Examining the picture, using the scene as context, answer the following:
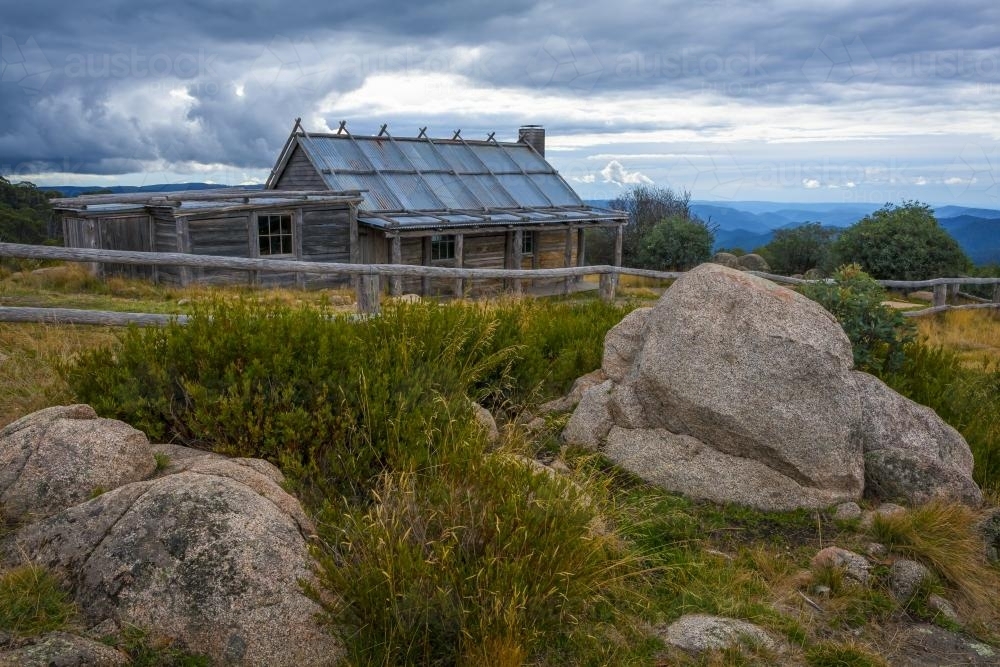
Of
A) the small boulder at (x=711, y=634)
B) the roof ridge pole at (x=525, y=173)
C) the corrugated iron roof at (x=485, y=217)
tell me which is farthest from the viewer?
the roof ridge pole at (x=525, y=173)

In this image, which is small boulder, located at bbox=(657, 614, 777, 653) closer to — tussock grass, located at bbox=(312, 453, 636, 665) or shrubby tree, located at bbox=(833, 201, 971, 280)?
tussock grass, located at bbox=(312, 453, 636, 665)

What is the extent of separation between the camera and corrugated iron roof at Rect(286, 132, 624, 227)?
22609 millimetres

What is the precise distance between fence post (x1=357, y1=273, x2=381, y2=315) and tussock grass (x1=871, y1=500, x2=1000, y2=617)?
5735 millimetres

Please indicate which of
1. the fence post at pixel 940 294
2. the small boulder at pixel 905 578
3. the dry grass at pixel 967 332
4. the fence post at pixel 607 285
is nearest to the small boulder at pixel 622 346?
the small boulder at pixel 905 578

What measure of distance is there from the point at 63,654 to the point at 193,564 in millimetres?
589

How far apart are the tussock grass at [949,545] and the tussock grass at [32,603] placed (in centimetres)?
488

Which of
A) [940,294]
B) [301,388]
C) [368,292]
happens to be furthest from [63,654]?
[940,294]

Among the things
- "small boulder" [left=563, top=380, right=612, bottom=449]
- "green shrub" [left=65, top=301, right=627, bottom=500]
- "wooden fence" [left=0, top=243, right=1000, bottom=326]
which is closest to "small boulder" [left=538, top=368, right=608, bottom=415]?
"small boulder" [left=563, top=380, right=612, bottom=449]

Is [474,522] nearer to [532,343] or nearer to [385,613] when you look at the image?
[385,613]

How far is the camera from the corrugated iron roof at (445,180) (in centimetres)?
2261

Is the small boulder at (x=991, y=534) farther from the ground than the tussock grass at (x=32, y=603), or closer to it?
closer to it

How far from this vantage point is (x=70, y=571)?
356 centimetres

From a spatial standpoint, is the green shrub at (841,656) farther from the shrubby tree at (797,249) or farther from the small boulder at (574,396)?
the shrubby tree at (797,249)

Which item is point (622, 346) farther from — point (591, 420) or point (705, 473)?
point (705, 473)
